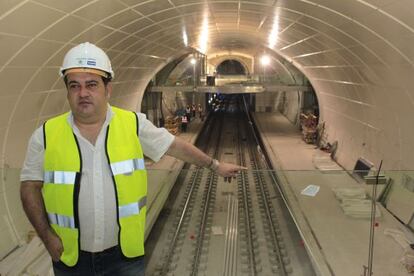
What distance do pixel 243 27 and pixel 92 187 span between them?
34.2 ft

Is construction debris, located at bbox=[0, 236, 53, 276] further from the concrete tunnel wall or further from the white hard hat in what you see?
the white hard hat

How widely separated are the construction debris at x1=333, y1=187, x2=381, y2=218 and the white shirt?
4.68m

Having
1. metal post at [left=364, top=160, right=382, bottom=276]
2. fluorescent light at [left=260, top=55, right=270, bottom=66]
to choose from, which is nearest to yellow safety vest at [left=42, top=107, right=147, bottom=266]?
metal post at [left=364, top=160, right=382, bottom=276]

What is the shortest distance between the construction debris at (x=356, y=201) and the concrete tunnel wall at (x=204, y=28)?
55.3 inches

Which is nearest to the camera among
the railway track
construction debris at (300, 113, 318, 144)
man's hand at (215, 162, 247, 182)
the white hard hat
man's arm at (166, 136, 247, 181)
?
the white hard hat

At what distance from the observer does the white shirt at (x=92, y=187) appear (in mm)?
2293

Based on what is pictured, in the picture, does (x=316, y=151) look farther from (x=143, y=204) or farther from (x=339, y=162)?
(x=143, y=204)

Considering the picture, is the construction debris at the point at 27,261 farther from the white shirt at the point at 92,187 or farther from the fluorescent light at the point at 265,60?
the fluorescent light at the point at 265,60

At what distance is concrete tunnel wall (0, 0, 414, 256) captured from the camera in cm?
520

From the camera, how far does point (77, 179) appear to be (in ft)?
7.42

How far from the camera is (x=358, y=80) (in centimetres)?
884

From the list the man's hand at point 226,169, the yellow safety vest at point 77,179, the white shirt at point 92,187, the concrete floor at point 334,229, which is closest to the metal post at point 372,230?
the concrete floor at point 334,229

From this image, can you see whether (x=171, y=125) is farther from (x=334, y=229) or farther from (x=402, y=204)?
(x=402, y=204)

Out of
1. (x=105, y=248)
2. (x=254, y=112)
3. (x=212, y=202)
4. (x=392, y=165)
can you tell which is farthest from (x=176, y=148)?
(x=254, y=112)
